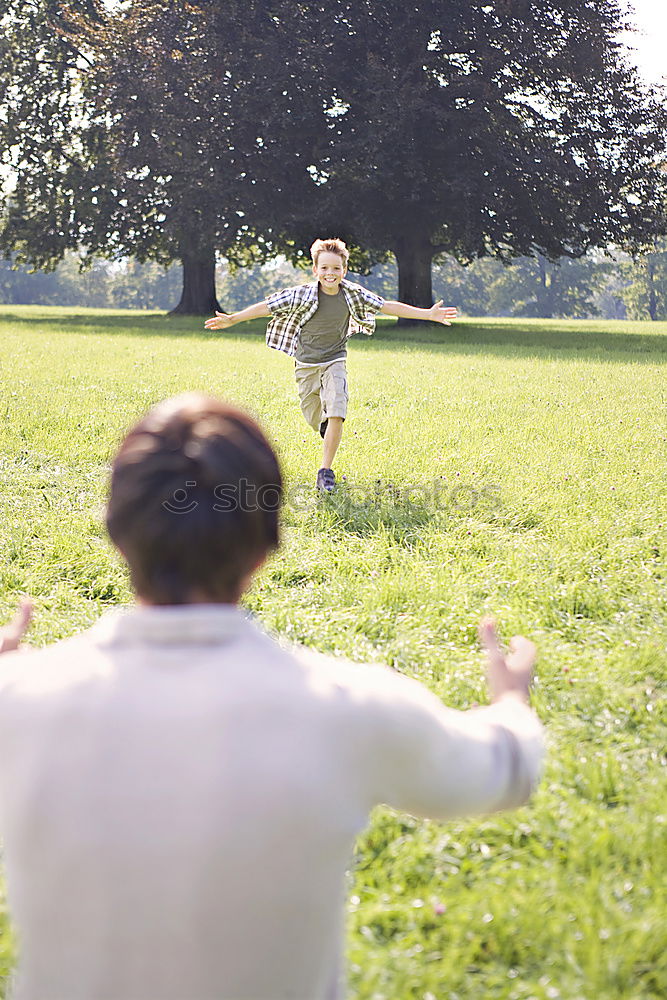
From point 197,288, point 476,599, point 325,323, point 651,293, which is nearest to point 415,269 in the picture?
point 197,288

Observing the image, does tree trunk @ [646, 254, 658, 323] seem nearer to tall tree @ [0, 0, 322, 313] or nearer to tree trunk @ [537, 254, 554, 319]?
tree trunk @ [537, 254, 554, 319]

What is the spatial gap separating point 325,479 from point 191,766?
5.35 meters

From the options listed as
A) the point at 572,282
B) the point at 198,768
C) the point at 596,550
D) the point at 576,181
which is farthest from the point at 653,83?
the point at 572,282

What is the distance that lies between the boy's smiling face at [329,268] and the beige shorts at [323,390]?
24.1 inches

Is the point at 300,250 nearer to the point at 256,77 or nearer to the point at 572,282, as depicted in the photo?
the point at 256,77

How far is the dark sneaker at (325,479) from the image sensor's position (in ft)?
21.5

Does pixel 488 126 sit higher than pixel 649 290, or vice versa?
pixel 649 290

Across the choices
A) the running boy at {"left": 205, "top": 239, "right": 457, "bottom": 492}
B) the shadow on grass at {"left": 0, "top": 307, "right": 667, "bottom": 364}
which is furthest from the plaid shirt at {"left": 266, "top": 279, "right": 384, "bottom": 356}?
the shadow on grass at {"left": 0, "top": 307, "right": 667, "bottom": 364}

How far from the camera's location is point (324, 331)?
7125 mm

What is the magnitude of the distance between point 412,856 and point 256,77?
29.2 m

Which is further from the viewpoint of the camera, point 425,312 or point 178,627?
point 425,312

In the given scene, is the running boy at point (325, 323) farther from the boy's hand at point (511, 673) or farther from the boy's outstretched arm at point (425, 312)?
the boy's hand at point (511, 673)

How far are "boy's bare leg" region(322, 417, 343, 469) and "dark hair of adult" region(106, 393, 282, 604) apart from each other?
212 inches

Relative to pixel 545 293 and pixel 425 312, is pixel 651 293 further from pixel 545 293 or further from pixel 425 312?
pixel 425 312
